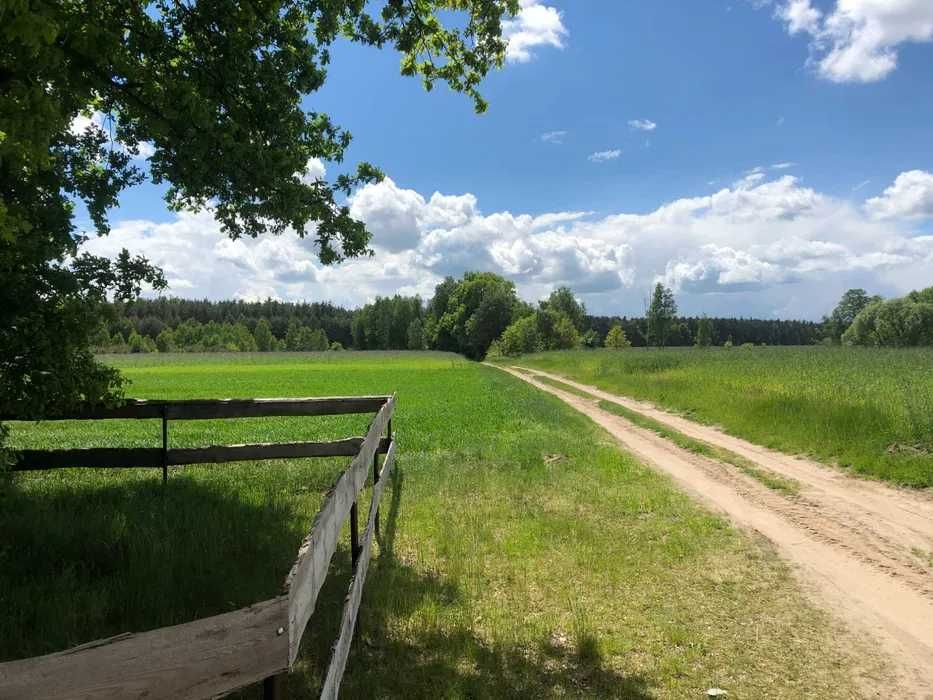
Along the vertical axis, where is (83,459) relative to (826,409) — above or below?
above

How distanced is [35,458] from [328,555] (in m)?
7.32

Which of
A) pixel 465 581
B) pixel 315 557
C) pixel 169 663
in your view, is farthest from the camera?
pixel 465 581

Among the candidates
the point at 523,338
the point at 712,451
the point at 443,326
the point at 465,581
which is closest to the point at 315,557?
the point at 465,581

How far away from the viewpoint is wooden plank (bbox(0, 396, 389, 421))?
8.34 metres

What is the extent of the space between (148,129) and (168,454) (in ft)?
14.9

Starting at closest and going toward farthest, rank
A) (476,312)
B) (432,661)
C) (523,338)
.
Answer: (432,661), (523,338), (476,312)

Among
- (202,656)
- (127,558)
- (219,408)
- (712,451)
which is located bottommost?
(712,451)

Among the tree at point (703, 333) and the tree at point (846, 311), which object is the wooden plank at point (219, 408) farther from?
the tree at point (846, 311)

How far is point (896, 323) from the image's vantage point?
10206 cm

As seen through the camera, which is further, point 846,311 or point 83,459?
point 846,311

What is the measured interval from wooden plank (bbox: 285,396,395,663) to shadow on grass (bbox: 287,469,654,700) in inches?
51.8

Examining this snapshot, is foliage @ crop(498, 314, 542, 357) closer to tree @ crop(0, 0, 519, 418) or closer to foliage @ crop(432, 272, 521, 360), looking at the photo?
foliage @ crop(432, 272, 521, 360)

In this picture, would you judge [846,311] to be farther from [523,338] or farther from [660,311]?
[523,338]

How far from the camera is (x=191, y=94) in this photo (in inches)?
257
